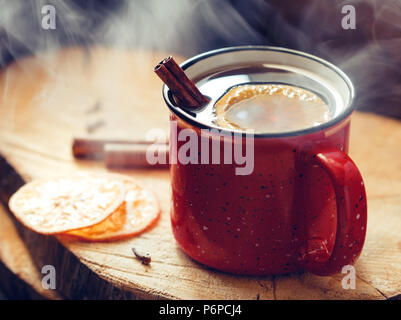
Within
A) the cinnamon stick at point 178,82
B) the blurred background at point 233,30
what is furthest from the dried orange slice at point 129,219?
the blurred background at point 233,30

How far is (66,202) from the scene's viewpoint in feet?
3.98

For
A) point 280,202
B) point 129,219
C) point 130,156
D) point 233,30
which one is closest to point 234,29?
point 233,30

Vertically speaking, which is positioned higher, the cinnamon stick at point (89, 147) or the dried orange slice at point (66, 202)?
the cinnamon stick at point (89, 147)

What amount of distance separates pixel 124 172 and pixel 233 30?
0.91 m

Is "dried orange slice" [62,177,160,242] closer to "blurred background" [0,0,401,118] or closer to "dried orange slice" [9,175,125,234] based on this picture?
"dried orange slice" [9,175,125,234]

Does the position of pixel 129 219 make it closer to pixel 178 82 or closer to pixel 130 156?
pixel 130 156

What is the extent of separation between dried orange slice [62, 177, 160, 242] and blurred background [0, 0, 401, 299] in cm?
77

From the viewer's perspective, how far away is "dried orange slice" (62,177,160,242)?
3.79 ft

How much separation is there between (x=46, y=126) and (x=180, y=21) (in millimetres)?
830

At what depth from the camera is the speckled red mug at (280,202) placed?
2.92 ft

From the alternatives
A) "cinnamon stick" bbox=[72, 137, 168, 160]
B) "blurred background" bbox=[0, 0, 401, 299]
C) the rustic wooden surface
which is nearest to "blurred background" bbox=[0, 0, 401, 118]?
"blurred background" bbox=[0, 0, 401, 299]

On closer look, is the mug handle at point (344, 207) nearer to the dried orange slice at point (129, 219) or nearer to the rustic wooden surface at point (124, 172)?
the rustic wooden surface at point (124, 172)

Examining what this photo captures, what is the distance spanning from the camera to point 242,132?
2.87 feet

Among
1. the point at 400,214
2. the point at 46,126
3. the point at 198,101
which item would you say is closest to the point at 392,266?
the point at 400,214
